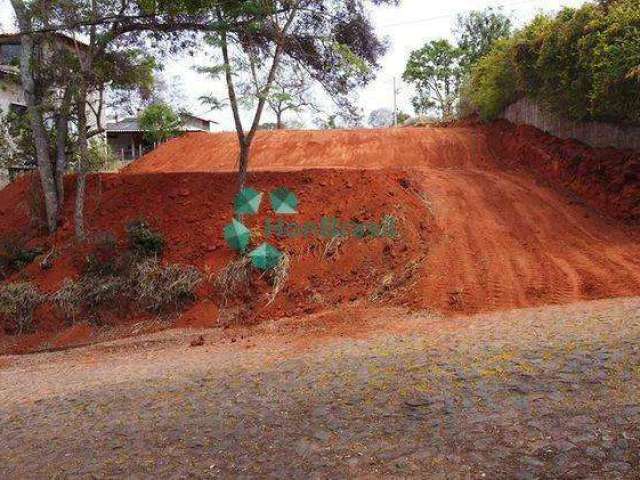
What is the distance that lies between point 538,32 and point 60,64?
945cm

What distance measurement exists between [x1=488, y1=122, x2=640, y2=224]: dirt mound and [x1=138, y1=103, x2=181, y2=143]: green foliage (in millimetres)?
7550

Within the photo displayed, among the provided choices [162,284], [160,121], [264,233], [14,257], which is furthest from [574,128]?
[14,257]

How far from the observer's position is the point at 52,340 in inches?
335

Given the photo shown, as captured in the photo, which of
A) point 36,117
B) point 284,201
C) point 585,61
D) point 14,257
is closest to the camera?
point 585,61

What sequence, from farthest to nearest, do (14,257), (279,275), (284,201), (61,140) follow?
(61,140) < (14,257) < (284,201) < (279,275)

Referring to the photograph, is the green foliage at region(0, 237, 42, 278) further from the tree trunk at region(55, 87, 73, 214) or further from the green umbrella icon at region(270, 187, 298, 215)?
the green umbrella icon at region(270, 187, 298, 215)

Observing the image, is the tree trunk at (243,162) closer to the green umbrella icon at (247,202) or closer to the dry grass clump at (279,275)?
the green umbrella icon at (247,202)

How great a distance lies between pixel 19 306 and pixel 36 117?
3758 mm

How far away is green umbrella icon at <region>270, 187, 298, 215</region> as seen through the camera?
391 inches

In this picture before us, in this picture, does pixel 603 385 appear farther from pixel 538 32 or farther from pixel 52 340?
pixel 538 32

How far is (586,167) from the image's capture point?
33.7 feet

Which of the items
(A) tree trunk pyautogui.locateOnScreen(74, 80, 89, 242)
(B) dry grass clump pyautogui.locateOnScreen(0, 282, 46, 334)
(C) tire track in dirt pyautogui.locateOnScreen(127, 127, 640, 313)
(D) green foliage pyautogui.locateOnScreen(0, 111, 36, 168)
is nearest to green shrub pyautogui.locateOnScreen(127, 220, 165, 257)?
(A) tree trunk pyautogui.locateOnScreen(74, 80, 89, 242)

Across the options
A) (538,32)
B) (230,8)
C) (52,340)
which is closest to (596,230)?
(538,32)

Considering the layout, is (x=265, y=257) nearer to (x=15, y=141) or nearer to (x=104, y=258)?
(x=104, y=258)
